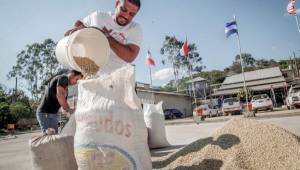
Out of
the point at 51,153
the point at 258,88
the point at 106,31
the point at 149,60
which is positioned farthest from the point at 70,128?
the point at 258,88

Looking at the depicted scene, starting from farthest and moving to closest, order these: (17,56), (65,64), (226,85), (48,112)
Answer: (17,56) < (226,85) < (48,112) < (65,64)

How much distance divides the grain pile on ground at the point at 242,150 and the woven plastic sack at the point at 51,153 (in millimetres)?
1039

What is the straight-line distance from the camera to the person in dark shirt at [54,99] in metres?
2.76

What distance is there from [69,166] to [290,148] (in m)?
2.02

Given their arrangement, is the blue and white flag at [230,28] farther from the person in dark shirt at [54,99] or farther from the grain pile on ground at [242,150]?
the person in dark shirt at [54,99]

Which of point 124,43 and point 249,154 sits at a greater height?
point 124,43

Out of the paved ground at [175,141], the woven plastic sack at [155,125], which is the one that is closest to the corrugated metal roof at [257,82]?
the paved ground at [175,141]

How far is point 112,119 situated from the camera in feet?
5.88

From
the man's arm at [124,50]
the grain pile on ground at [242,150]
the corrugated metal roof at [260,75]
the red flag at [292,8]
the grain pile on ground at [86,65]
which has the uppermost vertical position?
the red flag at [292,8]

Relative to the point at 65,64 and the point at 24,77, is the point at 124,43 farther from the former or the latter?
the point at 24,77

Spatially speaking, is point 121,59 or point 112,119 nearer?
point 112,119

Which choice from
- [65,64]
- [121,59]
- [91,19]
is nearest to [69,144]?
[65,64]

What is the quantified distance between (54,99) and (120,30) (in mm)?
1159

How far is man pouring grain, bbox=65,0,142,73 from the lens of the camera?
8.18 ft
